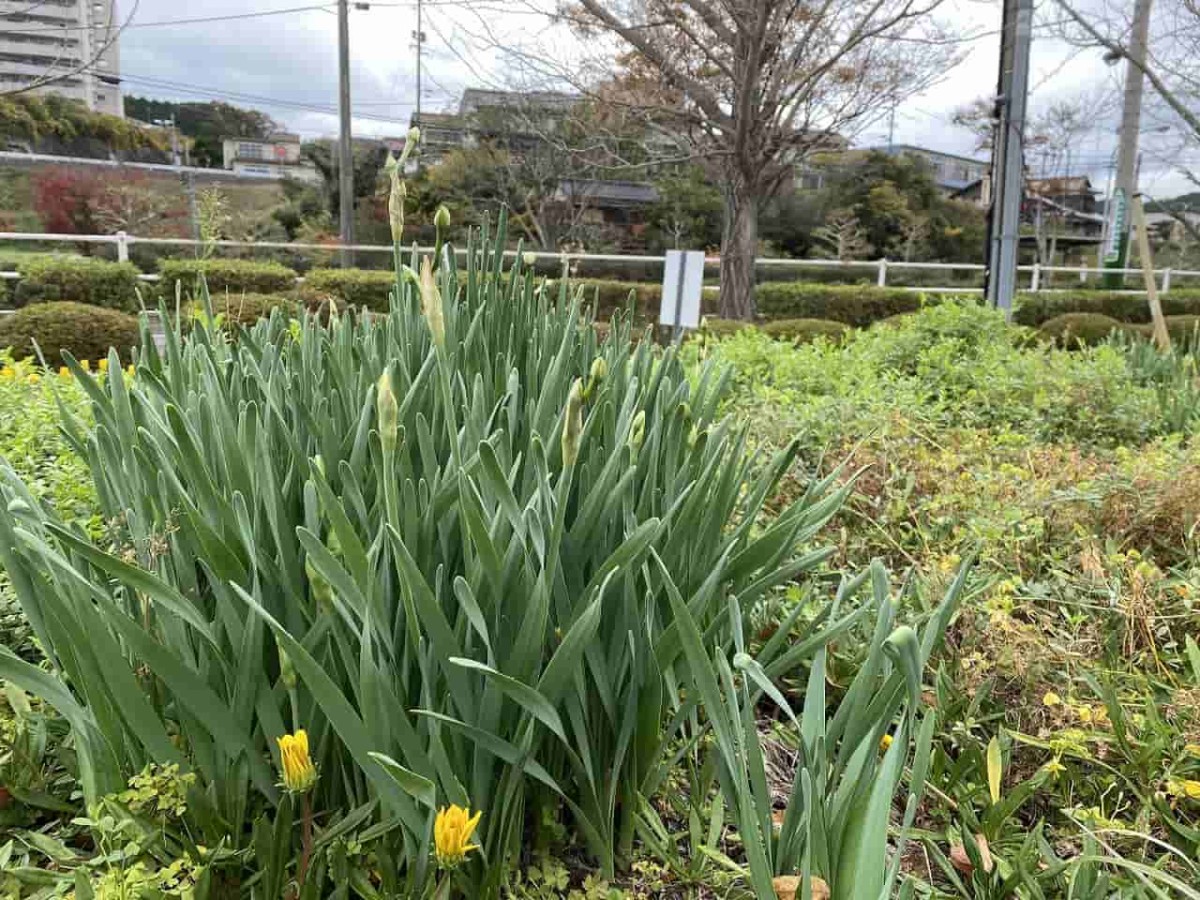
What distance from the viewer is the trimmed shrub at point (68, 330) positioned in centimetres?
740

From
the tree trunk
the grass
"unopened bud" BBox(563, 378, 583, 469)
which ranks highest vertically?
the tree trunk

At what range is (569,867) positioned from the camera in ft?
3.54

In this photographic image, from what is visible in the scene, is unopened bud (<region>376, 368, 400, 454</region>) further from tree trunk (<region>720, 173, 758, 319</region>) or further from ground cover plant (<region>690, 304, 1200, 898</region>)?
tree trunk (<region>720, 173, 758, 319</region>)

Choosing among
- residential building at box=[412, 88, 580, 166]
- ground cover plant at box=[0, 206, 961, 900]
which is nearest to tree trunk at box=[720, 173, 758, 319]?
ground cover plant at box=[0, 206, 961, 900]

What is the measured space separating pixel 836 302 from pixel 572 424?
14108 mm

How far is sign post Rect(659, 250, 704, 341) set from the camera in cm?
429

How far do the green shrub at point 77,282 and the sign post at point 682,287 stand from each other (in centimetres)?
845

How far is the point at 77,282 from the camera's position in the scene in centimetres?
1055

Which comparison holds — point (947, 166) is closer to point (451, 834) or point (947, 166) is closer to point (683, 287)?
point (683, 287)

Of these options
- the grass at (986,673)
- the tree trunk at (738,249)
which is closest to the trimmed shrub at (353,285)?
the tree trunk at (738,249)

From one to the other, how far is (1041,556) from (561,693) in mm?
1688

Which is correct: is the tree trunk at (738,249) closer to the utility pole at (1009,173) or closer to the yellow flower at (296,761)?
the utility pole at (1009,173)

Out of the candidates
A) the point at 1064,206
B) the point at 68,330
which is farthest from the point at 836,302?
the point at 1064,206

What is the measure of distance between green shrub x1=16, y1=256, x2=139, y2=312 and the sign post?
8.45 m
